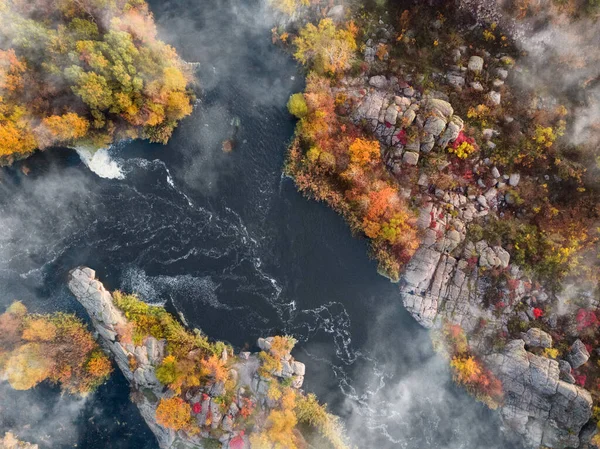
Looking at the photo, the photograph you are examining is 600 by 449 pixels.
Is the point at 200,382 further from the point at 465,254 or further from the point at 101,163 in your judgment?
the point at 465,254

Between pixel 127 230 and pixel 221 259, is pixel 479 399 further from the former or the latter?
pixel 127 230

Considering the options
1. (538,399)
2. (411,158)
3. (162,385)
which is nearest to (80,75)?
(162,385)

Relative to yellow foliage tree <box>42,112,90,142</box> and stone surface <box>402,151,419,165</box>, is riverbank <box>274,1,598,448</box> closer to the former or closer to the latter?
stone surface <box>402,151,419,165</box>

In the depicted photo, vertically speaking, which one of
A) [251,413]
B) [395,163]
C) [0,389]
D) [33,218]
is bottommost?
[0,389]

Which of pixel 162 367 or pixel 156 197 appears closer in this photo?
pixel 162 367

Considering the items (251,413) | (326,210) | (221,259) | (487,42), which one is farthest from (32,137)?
(487,42)

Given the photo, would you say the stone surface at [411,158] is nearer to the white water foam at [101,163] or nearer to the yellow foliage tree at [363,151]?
the yellow foliage tree at [363,151]
